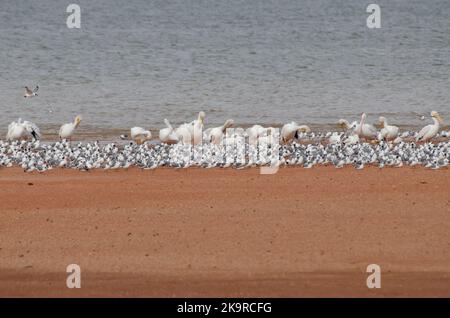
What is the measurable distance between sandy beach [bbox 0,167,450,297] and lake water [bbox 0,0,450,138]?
28.7 feet

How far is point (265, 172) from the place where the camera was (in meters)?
18.3

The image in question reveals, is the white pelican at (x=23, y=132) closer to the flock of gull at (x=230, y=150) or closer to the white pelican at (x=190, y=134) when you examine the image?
the flock of gull at (x=230, y=150)

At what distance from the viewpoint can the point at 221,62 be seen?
129 ft

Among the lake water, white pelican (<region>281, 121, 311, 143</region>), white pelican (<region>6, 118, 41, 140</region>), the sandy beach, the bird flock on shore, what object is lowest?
the sandy beach

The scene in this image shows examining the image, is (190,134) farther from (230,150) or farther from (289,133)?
(230,150)

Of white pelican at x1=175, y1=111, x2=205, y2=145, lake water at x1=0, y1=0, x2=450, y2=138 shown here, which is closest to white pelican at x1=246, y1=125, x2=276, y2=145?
white pelican at x1=175, y1=111, x2=205, y2=145

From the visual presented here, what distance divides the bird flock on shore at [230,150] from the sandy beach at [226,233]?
768mm

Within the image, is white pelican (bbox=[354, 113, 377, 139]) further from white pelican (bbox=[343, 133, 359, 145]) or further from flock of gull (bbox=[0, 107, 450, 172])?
white pelican (bbox=[343, 133, 359, 145])

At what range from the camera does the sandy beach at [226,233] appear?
36.6 ft

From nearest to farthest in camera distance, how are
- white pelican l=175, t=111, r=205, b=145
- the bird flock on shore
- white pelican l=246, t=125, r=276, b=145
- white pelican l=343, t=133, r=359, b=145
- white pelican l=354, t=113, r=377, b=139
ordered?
the bird flock on shore, white pelican l=246, t=125, r=276, b=145, white pelican l=175, t=111, r=205, b=145, white pelican l=343, t=133, r=359, b=145, white pelican l=354, t=113, r=377, b=139

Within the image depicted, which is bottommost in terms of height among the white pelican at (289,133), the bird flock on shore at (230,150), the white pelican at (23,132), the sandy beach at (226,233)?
the sandy beach at (226,233)

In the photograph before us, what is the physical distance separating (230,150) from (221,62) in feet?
65.4

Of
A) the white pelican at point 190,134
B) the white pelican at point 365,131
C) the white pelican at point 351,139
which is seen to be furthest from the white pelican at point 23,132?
the white pelican at point 365,131

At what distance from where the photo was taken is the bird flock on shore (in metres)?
18.9
